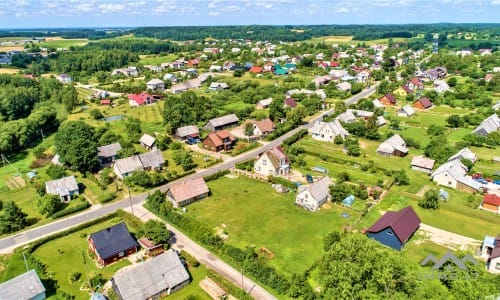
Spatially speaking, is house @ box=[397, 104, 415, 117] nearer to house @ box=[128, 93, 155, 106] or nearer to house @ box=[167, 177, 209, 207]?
house @ box=[167, 177, 209, 207]

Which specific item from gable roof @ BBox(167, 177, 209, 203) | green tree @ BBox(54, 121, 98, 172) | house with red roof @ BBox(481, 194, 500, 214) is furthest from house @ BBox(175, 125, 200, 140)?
house with red roof @ BBox(481, 194, 500, 214)

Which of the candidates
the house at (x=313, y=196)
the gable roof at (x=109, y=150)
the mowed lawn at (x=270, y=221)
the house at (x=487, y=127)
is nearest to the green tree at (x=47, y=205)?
the gable roof at (x=109, y=150)

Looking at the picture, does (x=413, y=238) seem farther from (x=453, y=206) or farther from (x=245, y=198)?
(x=245, y=198)

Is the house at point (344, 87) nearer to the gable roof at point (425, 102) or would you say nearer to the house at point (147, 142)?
the gable roof at point (425, 102)

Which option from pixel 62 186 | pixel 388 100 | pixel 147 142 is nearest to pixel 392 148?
pixel 388 100

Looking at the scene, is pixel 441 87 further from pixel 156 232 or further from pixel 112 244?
pixel 112 244

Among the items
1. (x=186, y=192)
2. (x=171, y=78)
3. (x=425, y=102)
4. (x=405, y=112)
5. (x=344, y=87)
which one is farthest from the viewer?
(x=171, y=78)
